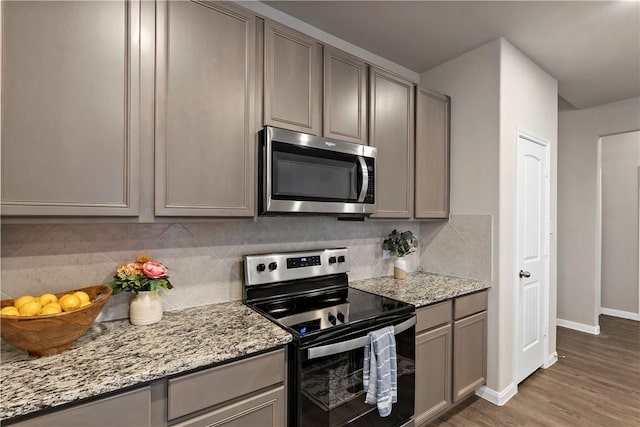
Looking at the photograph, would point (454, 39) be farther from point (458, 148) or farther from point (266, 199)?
point (266, 199)

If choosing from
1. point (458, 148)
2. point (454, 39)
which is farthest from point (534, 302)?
point (454, 39)

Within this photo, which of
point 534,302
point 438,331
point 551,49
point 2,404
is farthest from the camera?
point 534,302

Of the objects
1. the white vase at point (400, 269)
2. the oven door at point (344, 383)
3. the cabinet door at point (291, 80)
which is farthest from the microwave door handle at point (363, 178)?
the white vase at point (400, 269)

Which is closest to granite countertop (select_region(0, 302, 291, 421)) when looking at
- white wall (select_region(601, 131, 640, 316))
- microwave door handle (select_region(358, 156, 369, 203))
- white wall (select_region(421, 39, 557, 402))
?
microwave door handle (select_region(358, 156, 369, 203))

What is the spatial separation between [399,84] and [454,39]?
589mm

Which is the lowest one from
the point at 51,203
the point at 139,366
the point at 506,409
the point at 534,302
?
the point at 506,409

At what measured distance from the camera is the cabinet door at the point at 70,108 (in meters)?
1.05

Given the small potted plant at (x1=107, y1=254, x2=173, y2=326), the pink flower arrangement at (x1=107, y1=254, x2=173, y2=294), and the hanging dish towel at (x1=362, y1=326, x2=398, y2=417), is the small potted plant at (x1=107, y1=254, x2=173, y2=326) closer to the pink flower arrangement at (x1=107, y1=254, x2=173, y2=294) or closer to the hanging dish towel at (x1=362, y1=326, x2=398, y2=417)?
the pink flower arrangement at (x1=107, y1=254, x2=173, y2=294)

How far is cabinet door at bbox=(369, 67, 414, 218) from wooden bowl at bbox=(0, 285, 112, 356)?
1613mm

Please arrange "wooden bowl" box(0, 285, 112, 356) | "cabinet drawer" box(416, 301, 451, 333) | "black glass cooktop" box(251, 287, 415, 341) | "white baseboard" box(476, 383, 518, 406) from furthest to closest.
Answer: "white baseboard" box(476, 383, 518, 406), "cabinet drawer" box(416, 301, 451, 333), "black glass cooktop" box(251, 287, 415, 341), "wooden bowl" box(0, 285, 112, 356)

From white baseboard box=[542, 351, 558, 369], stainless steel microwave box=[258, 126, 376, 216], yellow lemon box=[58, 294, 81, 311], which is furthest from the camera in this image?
white baseboard box=[542, 351, 558, 369]

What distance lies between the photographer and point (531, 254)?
267 centimetres

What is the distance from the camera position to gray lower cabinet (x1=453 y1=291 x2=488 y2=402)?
7.03ft

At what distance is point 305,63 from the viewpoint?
1.77 meters
